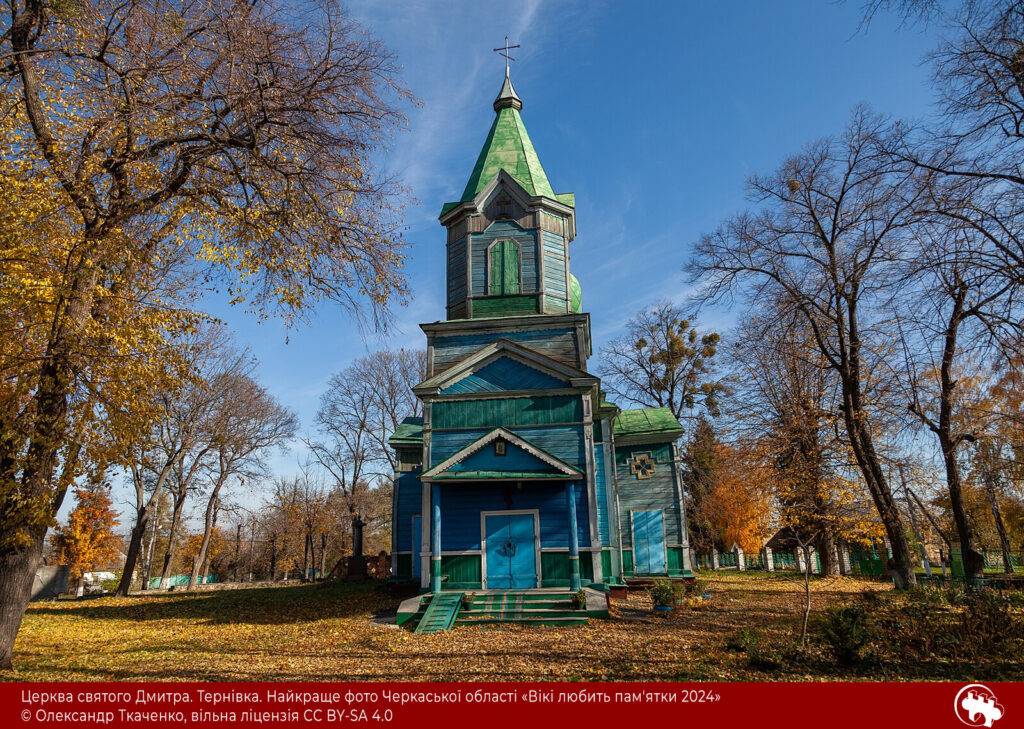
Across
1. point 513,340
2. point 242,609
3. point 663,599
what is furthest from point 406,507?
point 663,599

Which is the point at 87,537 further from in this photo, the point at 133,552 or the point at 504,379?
the point at 504,379

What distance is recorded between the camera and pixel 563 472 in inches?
624

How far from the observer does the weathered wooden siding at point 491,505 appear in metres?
16.4

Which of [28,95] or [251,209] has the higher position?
[28,95]

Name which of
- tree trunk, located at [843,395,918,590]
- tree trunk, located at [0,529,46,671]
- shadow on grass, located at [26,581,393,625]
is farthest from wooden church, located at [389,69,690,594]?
tree trunk, located at [0,529,46,671]

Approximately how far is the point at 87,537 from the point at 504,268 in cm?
4765

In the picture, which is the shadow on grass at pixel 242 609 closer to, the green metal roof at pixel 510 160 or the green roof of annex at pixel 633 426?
the green roof of annex at pixel 633 426

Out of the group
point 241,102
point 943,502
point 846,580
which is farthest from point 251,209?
point 943,502

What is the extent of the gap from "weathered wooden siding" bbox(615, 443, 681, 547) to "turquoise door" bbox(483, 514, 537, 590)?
8.21 meters

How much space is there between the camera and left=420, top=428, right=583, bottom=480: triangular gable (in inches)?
624

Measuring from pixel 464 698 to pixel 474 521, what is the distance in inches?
347

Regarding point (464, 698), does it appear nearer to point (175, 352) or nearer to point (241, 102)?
point (175, 352)

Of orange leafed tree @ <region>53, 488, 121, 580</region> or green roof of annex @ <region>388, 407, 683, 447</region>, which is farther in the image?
orange leafed tree @ <region>53, 488, 121, 580</region>

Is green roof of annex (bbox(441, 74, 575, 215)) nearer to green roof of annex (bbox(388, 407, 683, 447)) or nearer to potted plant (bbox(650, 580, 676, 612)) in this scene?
green roof of annex (bbox(388, 407, 683, 447))
